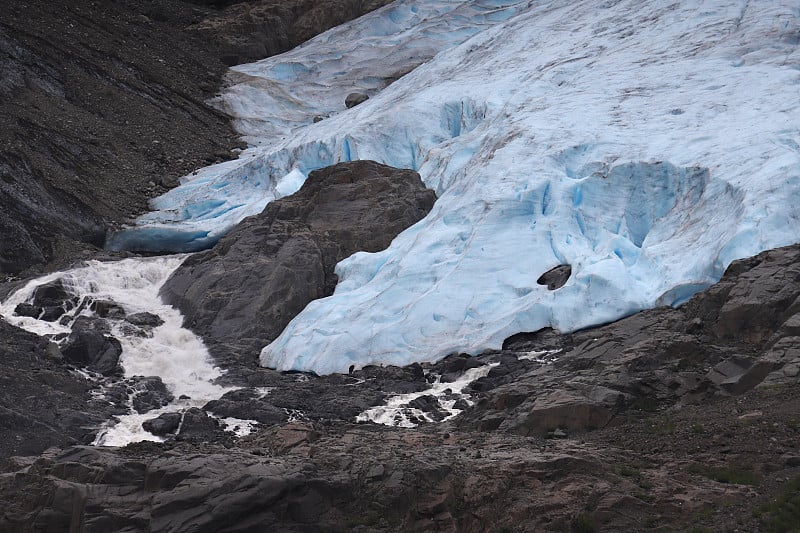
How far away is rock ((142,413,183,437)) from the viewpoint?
17031 millimetres

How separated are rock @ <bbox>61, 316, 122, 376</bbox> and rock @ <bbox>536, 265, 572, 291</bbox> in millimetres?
8113

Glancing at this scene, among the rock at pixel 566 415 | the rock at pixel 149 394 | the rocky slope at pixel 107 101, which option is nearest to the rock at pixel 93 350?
the rock at pixel 149 394

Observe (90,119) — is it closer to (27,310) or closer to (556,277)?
(27,310)

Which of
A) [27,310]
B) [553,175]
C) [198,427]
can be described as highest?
[27,310]

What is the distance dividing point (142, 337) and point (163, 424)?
4.28 metres

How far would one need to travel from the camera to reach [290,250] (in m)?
22.8

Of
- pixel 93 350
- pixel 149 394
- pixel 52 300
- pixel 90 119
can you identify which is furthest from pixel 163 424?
pixel 90 119

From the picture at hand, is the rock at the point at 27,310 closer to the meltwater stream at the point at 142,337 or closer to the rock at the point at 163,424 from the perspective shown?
the meltwater stream at the point at 142,337

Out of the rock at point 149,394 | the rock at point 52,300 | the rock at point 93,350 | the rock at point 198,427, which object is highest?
the rock at point 52,300

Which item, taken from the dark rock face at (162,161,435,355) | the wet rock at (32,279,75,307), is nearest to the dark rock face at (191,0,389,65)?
the dark rock face at (162,161,435,355)

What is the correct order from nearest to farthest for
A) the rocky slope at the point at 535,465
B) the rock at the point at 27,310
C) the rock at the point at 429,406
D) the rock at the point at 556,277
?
the rocky slope at the point at 535,465 → the rock at the point at 429,406 → the rock at the point at 556,277 → the rock at the point at 27,310

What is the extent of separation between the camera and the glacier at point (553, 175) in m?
18.7

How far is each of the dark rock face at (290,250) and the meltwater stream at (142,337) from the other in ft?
1.52

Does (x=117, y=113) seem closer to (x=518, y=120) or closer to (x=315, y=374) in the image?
(x=518, y=120)
